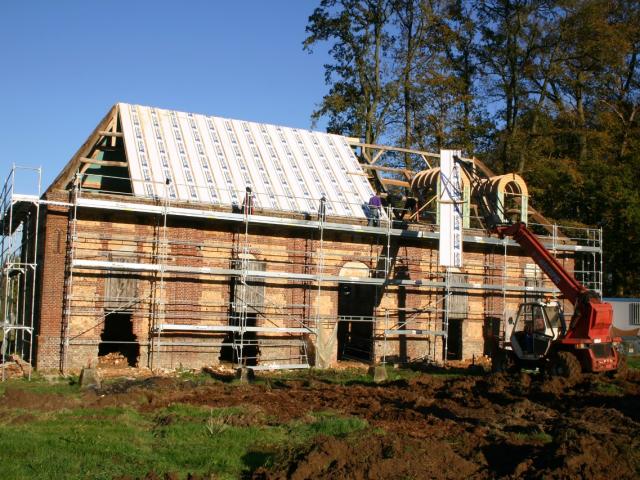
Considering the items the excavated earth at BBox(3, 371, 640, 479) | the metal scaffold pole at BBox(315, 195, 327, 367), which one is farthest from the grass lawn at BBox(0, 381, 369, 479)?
the metal scaffold pole at BBox(315, 195, 327, 367)

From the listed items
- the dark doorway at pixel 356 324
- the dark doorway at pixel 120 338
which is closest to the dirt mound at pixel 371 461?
the dark doorway at pixel 120 338

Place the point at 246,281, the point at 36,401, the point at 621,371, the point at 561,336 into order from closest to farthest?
the point at 36,401 → the point at 561,336 → the point at 621,371 → the point at 246,281

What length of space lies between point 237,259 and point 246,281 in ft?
2.38

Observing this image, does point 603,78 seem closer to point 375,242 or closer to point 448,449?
point 375,242

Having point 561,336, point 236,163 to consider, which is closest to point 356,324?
point 236,163

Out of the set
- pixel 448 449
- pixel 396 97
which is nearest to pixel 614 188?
pixel 396 97

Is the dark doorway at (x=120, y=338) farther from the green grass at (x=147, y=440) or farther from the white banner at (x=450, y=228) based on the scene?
the white banner at (x=450, y=228)

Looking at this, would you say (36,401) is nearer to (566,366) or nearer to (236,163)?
(566,366)

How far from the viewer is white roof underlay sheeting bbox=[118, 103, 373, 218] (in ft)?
74.6

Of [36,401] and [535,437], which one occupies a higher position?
[36,401]

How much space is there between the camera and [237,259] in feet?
72.9

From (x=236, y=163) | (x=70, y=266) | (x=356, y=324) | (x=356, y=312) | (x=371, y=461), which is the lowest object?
(x=371, y=461)

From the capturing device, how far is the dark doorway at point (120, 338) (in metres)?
22.2

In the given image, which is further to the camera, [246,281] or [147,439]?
[246,281]
